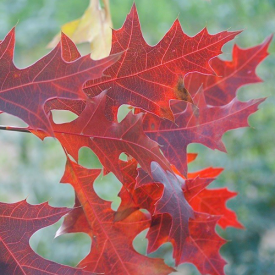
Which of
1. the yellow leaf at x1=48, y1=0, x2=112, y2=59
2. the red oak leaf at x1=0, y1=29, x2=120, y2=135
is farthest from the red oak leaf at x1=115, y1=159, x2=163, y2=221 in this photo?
the yellow leaf at x1=48, y1=0, x2=112, y2=59

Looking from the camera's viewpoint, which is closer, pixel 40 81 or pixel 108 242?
pixel 40 81

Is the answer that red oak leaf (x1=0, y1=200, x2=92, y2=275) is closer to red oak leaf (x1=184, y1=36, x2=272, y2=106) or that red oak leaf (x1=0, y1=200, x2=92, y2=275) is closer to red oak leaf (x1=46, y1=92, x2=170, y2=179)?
red oak leaf (x1=46, y1=92, x2=170, y2=179)

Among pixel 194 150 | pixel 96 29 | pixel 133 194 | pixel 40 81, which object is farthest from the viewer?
pixel 194 150

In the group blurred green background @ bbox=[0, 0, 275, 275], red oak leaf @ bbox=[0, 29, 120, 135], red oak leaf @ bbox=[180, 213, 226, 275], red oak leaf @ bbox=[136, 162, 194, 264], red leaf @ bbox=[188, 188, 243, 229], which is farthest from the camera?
blurred green background @ bbox=[0, 0, 275, 275]

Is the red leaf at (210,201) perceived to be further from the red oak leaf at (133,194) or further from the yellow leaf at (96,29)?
the yellow leaf at (96,29)

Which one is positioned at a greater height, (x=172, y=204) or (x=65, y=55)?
(x=65, y=55)

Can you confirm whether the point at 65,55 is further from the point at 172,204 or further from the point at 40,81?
the point at 172,204

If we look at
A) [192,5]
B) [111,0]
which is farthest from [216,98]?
[111,0]

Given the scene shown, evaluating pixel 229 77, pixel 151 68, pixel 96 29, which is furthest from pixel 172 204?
pixel 96 29
